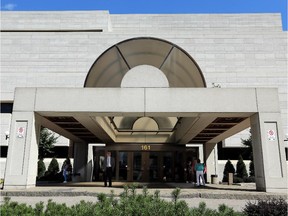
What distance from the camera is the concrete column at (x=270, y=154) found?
12367mm

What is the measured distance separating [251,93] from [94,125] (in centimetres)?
912

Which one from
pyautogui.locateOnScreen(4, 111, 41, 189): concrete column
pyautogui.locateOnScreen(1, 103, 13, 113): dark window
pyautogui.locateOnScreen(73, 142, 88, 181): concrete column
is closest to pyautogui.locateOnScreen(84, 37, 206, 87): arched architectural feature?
pyautogui.locateOnScreen(4, 111, 41, 189): concrete column

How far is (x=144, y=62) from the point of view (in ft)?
60.6

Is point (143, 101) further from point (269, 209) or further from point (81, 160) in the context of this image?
point (81, 160)

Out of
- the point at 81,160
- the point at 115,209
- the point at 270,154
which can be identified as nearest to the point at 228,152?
the point at 81,160

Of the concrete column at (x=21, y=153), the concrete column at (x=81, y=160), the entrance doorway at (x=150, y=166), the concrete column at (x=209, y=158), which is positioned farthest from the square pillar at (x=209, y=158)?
the concrete column at (x=21, y=153)

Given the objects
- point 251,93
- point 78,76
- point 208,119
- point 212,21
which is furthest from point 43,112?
point 212,21

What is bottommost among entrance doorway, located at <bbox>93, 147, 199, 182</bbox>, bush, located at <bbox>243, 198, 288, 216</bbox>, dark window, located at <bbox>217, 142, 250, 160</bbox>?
bush, located at <bbox>243, 198, 288, 216</bbox>

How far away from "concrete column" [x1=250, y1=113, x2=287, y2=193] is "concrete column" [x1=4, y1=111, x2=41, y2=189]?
1079 cm

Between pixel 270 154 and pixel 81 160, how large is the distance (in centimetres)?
1667

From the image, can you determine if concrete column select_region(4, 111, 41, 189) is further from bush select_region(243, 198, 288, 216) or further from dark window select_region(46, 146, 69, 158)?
dark window select_region(46, 146, 69, 158)

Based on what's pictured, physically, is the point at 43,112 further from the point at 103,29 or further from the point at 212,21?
the point at 212,21

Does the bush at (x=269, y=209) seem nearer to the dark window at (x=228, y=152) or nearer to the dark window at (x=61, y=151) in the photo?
the dark window at (x=228, y=152)

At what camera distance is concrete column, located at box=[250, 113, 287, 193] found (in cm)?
1237
